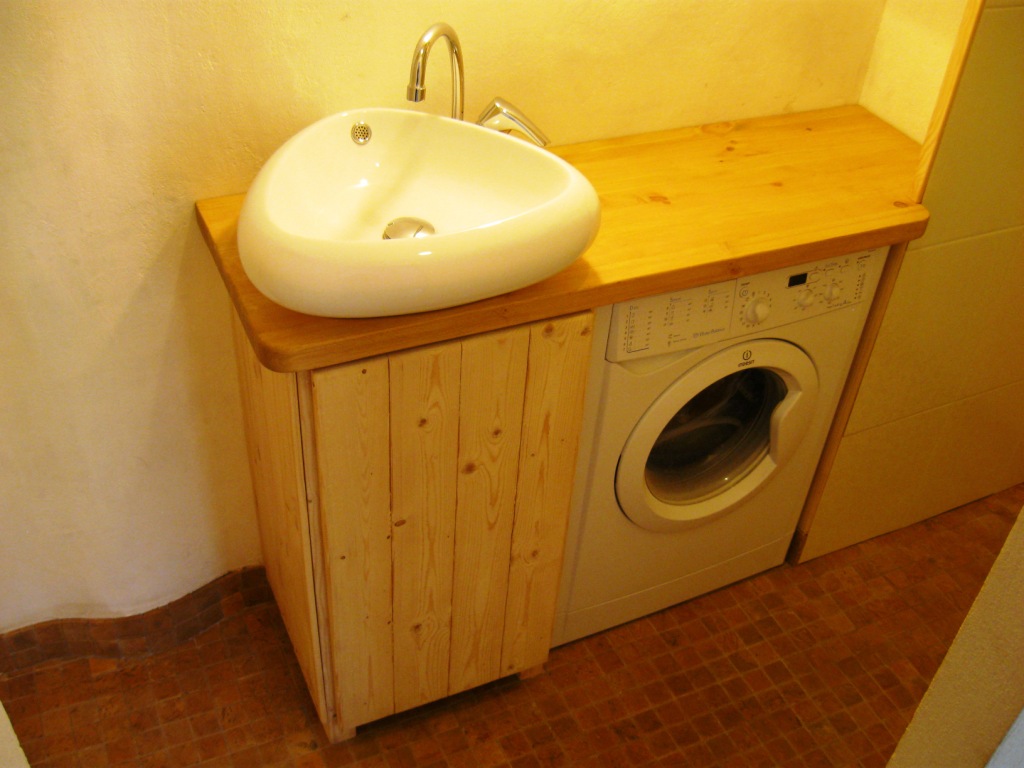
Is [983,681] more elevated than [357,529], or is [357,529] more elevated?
[983,681]

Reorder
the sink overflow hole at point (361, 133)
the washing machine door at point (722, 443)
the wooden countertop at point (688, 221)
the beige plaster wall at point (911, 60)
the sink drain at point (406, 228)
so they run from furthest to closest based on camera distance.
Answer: the beige plaster wall at point (911, 60)
the washing machine door at point (722, 443)
the sink overflow hole at point (361, 133)
the sink drain at point (406, 228)
the wooden countertop at point (688, 221)

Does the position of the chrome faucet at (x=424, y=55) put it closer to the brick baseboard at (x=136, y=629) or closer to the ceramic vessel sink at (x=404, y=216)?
the ceramic vessel sink at (x=404, y=216)

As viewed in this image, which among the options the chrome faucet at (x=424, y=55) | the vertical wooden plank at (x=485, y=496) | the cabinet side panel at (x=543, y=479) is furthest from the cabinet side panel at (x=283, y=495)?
the chrome faucet at (x=424, y=55)

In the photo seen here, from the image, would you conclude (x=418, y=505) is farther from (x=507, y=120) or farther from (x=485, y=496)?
(x=507, y=120)

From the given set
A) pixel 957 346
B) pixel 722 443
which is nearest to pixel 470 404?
pixel 722 443

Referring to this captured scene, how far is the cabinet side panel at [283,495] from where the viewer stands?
1473 mm

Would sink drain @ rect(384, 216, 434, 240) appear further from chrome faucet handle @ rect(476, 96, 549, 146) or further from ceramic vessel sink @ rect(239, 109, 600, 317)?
chrome faucet handle @ rect(476, 96, 549, 146)

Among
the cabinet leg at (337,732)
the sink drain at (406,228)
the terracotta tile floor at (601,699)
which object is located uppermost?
the sink drain at (406,228)

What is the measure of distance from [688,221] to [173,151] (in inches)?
32.4

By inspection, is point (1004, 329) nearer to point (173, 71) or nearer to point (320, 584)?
point (320, 584)

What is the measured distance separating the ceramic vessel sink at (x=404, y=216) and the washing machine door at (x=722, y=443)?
505 millimetres

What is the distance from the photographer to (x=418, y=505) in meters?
1.57

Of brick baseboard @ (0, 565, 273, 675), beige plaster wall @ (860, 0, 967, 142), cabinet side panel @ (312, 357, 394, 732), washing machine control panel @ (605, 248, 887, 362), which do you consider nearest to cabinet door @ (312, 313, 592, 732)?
cabinet side panel @ (312, 357, 394, 732)

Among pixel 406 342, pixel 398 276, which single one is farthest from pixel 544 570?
pixel 398 276
